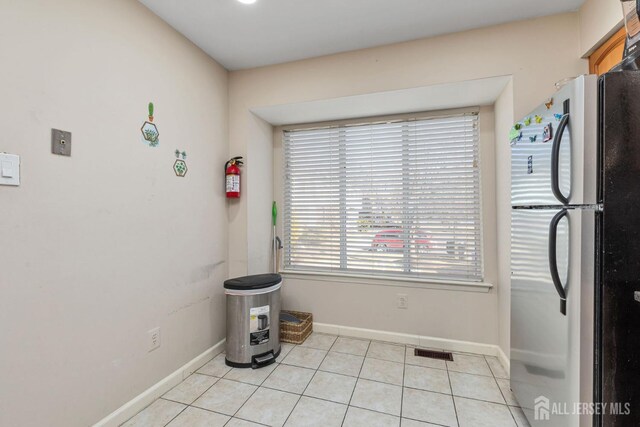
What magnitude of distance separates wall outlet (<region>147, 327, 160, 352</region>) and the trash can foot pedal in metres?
0.75

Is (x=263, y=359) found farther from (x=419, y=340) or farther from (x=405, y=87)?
(x=405, y=87)

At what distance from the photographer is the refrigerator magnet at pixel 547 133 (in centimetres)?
133

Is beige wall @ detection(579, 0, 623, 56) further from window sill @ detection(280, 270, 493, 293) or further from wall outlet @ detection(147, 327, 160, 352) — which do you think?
wall outlet @ detection(147, 327, 160, 352)

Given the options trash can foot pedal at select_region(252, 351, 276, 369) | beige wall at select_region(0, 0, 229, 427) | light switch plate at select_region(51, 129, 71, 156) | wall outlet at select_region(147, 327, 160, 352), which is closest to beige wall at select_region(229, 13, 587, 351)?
beige wall at select_region(0, 0, 229, 427)

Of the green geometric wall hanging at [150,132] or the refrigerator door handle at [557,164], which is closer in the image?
the refrigerator door handle at [557,164]

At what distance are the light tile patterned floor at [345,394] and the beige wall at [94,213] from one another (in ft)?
1.12

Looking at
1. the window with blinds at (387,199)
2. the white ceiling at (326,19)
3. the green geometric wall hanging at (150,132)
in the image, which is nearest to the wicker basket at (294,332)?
the window with blinds at (387,199)

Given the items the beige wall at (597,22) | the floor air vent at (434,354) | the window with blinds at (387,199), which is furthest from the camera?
the window with blinds at (387,199)

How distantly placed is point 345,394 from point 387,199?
1.73m

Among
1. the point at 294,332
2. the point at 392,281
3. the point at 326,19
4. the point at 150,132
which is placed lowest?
the point at 294,332

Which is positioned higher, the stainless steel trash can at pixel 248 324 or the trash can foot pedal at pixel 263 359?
the stainless steel trash can at pixel 248 324

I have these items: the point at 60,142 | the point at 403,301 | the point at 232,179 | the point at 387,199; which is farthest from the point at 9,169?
the point at 403,301

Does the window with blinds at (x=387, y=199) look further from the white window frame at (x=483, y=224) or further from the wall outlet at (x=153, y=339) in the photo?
the wall outlet at (x=153, y=339)

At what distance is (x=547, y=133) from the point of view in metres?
1.37
